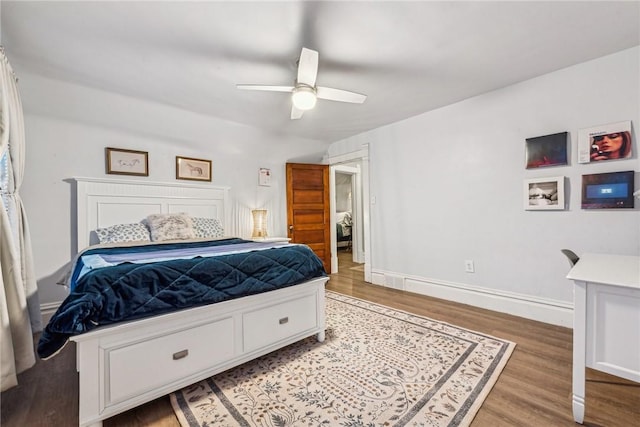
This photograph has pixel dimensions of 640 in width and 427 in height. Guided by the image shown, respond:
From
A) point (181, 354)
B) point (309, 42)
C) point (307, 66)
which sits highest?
point (309, 42)

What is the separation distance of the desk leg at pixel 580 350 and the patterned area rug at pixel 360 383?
393 mm

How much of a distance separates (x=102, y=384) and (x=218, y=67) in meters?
2.32

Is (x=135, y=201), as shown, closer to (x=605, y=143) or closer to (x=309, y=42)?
(x=309, y=42)

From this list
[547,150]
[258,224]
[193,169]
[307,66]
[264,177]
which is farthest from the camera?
[264,177]

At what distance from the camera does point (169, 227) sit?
9.75ft

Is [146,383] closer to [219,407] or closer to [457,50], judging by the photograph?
[219,407]

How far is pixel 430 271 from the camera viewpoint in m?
3.42

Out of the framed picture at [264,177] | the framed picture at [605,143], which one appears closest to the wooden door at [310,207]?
the framed picture at [264,177]

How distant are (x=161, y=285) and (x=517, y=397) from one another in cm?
209

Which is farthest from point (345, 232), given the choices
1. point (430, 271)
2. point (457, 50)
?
point (457, 50)

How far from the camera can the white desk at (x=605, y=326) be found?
1.21 metres

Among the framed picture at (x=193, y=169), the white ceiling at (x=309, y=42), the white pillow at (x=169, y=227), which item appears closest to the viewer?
the white ceiling at (x=309, y=42)

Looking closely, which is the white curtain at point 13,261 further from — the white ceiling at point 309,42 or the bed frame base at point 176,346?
the bed frame base at point 176,346

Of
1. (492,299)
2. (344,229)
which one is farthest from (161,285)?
(344,229)
